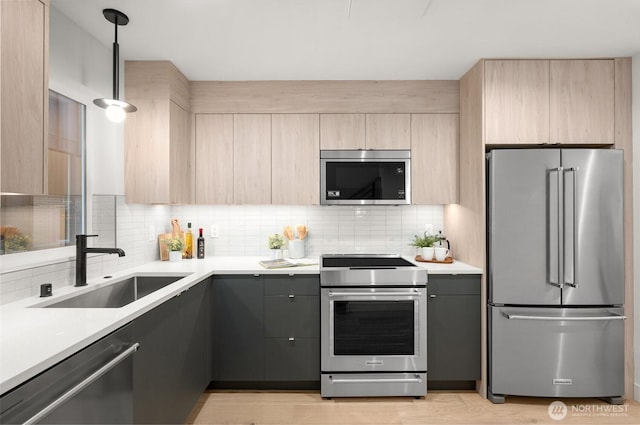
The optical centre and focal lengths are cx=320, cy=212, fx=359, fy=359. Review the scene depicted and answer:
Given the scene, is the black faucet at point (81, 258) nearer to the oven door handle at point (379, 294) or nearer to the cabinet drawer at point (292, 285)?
the cabinet drawer at point (292, 285)

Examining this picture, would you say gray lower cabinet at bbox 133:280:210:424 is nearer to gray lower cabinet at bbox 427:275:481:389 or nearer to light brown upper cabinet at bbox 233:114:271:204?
light brown upper cabinet at bbox 233:114:271:204

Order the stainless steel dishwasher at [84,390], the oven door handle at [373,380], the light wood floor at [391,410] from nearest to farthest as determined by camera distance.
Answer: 1. the stainless steel dishwasher at [84,390]
2. the light wood floor at [391,410]
3. the oven door handle at [373,380]

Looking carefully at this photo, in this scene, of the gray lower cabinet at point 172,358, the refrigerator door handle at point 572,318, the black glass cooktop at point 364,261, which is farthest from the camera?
the black glass cooktop at point 364,261

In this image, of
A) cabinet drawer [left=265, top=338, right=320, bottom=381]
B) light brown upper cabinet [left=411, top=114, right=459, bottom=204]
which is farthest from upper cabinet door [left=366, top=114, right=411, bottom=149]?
cabinet drawer [left=265, top=338, right=320, bottom=381]

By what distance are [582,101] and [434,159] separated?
3.70 feet

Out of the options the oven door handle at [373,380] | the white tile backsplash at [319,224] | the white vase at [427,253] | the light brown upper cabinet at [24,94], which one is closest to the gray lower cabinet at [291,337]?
the oven door handle at [373,380]

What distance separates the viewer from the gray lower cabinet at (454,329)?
2723mm

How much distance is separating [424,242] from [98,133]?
2667 mm

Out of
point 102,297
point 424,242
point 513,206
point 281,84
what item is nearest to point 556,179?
point 513,206

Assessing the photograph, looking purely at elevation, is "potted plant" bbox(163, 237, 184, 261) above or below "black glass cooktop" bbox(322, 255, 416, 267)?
above

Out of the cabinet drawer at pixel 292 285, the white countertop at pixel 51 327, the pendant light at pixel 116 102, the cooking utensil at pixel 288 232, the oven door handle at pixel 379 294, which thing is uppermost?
the pendant light at pixel 116 102
